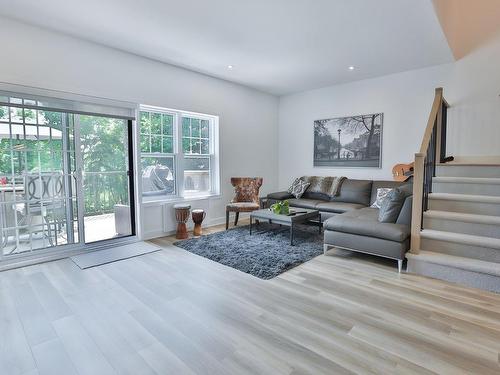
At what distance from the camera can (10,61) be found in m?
3.11

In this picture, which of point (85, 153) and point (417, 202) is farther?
point (85, 153)

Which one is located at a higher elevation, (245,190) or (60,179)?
(60,179)

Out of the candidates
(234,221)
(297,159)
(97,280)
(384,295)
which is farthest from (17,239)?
(297,159)

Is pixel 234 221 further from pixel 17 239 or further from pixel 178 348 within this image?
pixel 178 348

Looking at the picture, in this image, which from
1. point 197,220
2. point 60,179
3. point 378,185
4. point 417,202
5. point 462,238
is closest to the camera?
point 462,238

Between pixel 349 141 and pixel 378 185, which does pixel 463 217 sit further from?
pixel 349 141

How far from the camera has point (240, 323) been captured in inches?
83.0

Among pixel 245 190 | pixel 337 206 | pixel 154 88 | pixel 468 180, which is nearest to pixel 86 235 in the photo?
pixel 154 88

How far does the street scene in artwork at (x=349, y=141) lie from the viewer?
17.2 feet

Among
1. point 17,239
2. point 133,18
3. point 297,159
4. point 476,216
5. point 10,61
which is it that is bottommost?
point 17,239

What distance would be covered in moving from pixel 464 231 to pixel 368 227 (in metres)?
0.98

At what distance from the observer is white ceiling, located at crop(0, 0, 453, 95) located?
2832 mm

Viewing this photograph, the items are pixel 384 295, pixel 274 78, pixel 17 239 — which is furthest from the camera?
pixel 274 78

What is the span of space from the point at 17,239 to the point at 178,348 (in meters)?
2.74
